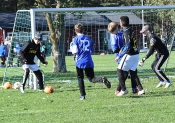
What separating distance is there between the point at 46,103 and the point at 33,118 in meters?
2.25

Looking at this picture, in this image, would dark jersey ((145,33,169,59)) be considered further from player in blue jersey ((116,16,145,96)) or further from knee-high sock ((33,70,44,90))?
knee-high sock ((33,70,44,90))

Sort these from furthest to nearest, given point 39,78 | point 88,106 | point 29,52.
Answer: point 39,78
point 29,52
point 88,106

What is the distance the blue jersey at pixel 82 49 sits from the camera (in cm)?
1215

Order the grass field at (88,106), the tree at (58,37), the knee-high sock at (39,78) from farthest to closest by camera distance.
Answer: the tree at (58,37) < the knee-high sock at (39,78) < the grass field at (88,106)

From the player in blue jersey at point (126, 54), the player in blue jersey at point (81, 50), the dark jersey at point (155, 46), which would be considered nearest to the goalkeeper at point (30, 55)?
the player in blue jersey at point (81, 50)

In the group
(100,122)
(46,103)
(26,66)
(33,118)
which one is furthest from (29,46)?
(100,122)

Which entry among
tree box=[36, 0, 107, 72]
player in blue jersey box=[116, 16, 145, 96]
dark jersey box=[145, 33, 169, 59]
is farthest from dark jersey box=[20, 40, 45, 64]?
tree box=[36, 0, 107, 72]

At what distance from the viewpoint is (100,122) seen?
29.5 ft

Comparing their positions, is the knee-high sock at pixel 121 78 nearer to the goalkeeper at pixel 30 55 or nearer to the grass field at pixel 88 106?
the grass field at pixel 88 106

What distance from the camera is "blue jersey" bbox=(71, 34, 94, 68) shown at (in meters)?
12.1

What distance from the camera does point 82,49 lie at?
12195mm

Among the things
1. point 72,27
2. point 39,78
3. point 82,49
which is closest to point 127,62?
point 82,49

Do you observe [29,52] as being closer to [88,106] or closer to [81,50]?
[81,50]

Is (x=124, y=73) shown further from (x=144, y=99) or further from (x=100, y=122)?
(x=100, y=122)
